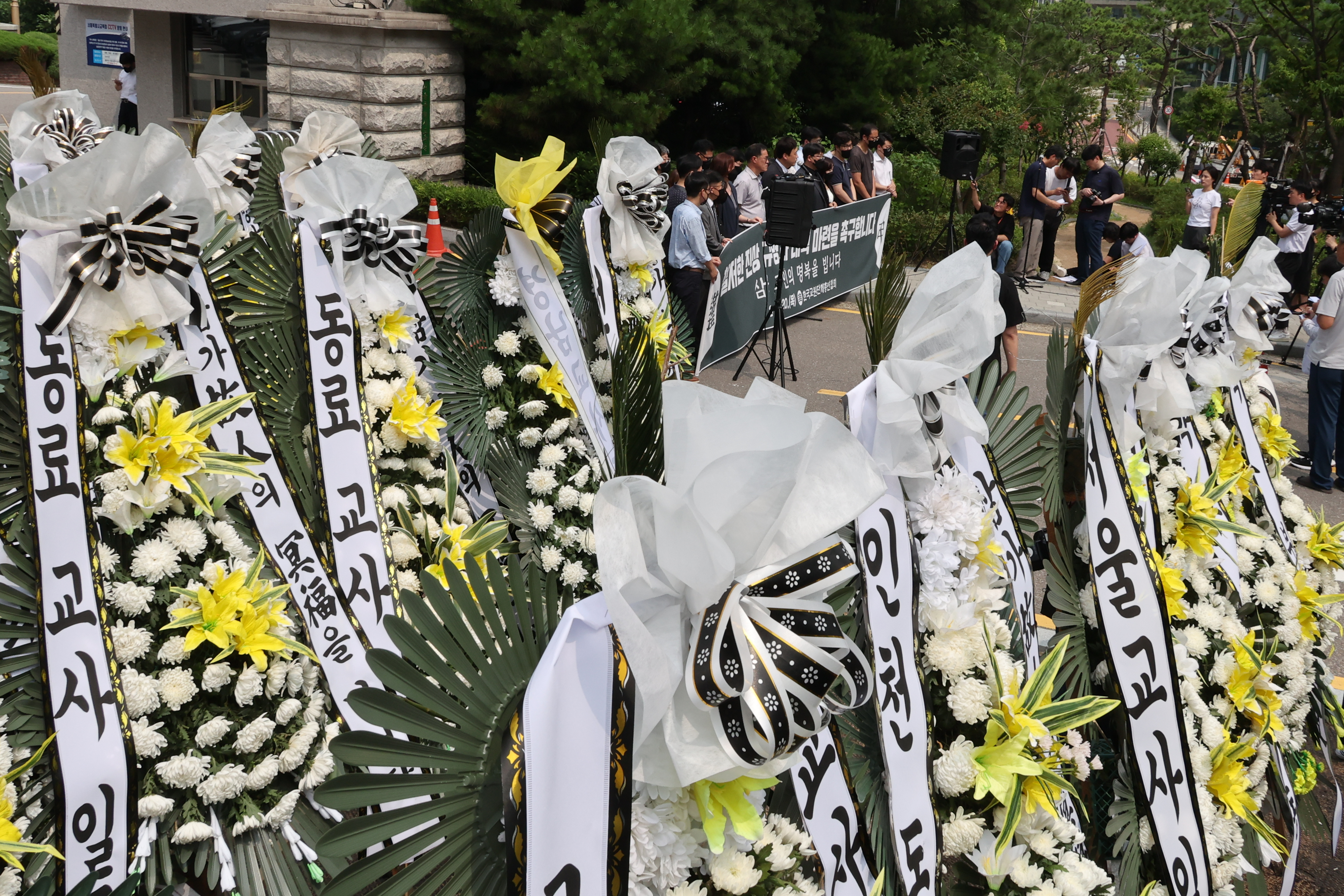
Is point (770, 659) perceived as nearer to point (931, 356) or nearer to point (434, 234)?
point (931, 356)

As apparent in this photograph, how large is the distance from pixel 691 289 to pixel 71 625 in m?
6.05

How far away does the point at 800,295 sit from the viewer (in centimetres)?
1068

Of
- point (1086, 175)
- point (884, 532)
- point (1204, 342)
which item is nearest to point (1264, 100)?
point (1086, 175)

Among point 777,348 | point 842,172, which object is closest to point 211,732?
point 777,348

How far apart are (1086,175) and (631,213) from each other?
9534 mm

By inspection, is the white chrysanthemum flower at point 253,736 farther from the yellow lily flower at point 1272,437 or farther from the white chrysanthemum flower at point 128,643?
the yellow lily flower at point 1272,437

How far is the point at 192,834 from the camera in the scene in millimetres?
2127

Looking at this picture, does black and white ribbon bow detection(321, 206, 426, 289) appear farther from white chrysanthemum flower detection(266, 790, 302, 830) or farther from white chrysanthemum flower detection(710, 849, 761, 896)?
white chrysanthemum flower detection(710, 849, 761, 896)

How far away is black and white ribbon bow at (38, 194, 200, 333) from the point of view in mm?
2303

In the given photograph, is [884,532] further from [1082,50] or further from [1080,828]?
[1082,50]

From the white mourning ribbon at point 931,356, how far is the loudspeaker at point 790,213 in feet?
20.2

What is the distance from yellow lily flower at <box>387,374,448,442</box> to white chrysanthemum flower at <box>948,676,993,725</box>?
2013 millimetres

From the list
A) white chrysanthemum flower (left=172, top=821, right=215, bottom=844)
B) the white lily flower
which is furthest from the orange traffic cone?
white chrysanthemum flower (left=172, top=821, right=215, bottom=844)

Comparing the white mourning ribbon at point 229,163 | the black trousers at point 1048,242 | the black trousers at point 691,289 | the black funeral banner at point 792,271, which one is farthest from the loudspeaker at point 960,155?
the white mourning ribbon at point 229,163
